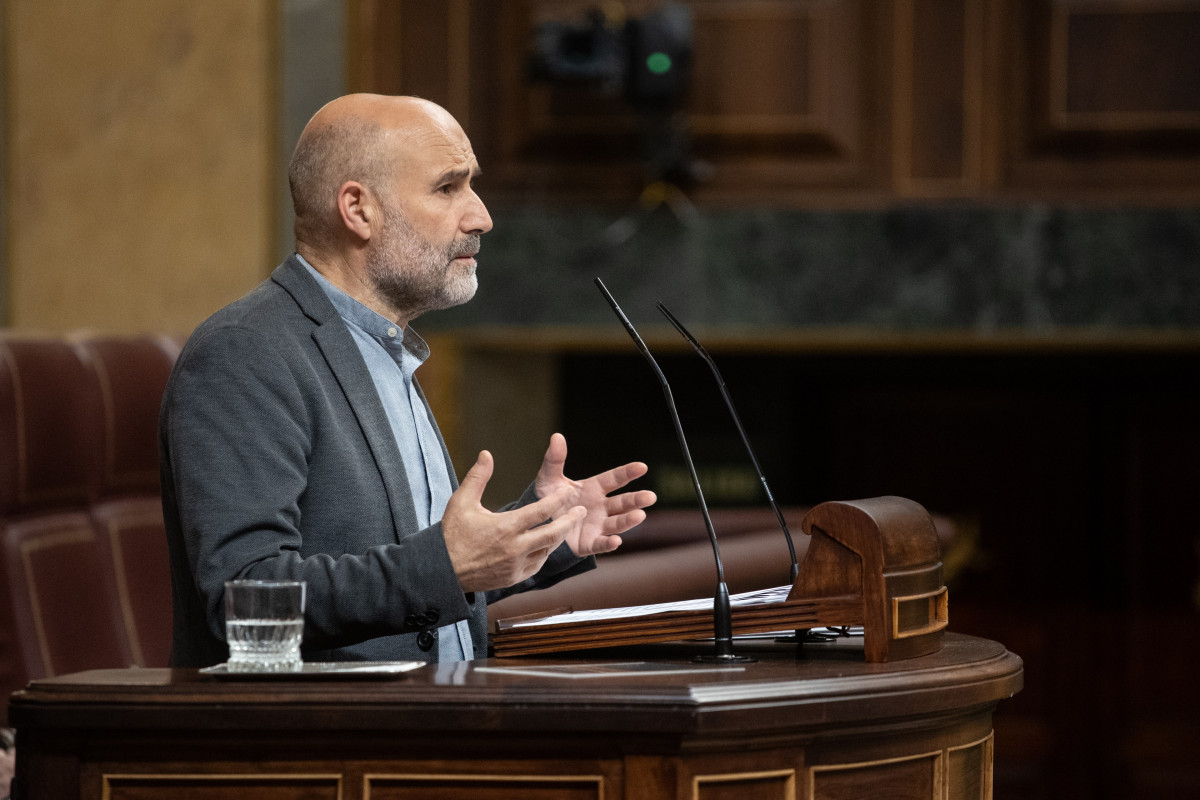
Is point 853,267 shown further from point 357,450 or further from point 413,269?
point 357,450

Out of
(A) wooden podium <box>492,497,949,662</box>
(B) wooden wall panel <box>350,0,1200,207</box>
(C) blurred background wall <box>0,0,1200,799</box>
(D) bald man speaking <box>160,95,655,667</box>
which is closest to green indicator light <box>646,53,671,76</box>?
(C) blurred background wall <box>0,0,1200,799</box>

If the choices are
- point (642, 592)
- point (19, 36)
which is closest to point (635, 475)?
point (642, 592)

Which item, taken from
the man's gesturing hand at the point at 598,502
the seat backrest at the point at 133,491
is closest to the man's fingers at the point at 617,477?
the man's gesturing hand at the point at 598,502

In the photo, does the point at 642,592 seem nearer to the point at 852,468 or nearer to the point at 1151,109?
the point at 1151,109

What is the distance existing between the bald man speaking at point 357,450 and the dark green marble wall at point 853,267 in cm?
221

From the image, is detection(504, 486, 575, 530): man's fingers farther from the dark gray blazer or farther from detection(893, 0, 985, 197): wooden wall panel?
detection(893, 0, 985, 197): wooden wall panel

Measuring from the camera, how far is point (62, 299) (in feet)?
A: 13.4

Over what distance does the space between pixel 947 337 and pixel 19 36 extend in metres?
2.55

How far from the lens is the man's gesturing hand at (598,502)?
162 centimetres

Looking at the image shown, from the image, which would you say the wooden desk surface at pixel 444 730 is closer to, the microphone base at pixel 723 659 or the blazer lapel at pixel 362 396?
the microphone base at pixel 723 659

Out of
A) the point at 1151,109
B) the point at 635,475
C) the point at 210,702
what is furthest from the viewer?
the point at 1151,109

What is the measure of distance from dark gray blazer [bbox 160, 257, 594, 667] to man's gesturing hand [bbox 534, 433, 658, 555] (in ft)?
0.17

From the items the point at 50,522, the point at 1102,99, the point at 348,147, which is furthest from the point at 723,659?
the point at 1102,99

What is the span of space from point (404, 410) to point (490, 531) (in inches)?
16.0
